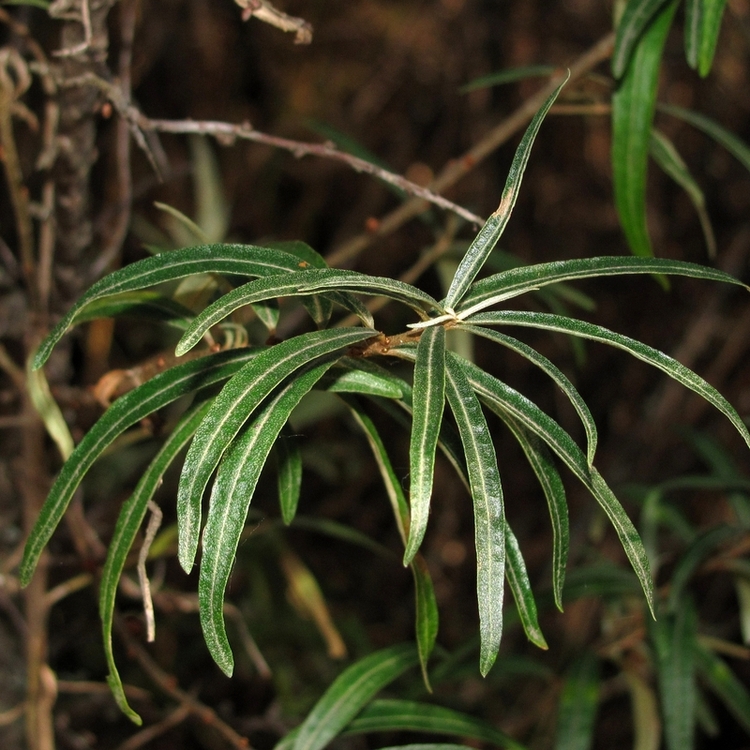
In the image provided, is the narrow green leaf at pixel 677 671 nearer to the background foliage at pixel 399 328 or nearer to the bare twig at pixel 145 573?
the background foliage at pixel 399 328

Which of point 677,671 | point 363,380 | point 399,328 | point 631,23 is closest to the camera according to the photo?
point 363,380

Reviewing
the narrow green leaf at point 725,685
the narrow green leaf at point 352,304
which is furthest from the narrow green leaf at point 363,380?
the narrow green leaf at point 725,685

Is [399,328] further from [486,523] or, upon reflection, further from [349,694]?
[486,523]

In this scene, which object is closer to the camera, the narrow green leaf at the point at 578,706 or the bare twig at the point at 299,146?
the bare twig at the point at 299,146

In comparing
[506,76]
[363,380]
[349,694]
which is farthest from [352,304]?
[506,76]

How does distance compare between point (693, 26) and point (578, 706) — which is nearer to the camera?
point (693, 26)

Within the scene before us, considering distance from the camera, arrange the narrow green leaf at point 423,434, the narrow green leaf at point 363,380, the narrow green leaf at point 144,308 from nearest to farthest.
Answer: the narrow green leaf at point 423,434 < the narrow green leaf at point 363,380 < the narrow green leaf at point 144,308

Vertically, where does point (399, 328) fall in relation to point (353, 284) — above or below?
below

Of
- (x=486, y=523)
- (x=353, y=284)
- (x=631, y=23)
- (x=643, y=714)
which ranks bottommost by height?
(x=643, y=714)

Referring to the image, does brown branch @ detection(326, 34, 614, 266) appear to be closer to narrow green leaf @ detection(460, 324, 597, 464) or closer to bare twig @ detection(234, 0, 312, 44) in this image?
bare twig @ detection(234, 0, 312, 44)
